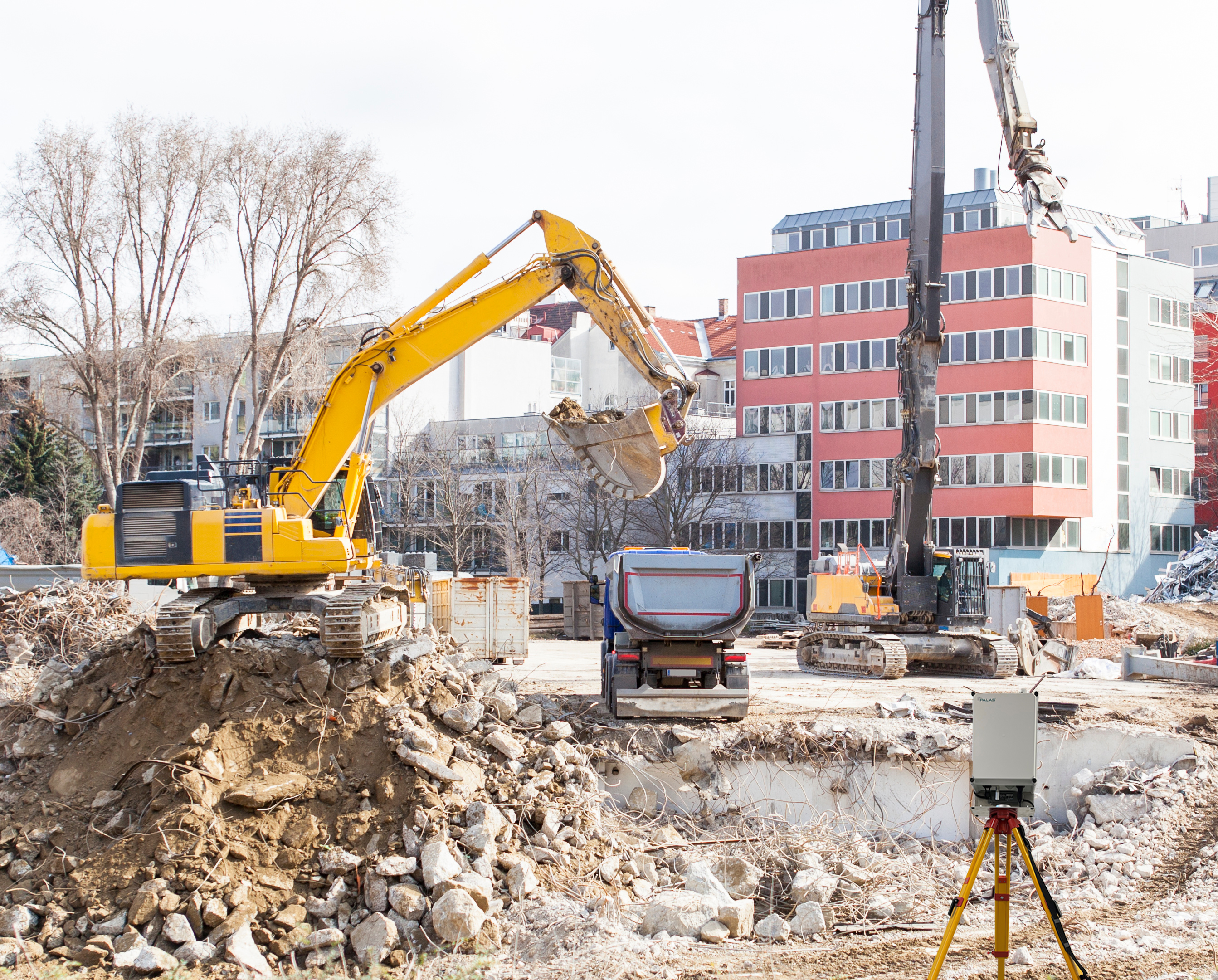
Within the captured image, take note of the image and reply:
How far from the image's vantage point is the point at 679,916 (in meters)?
8.91

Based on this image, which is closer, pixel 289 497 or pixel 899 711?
pixel 289 497

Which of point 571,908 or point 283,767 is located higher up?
point 283,767

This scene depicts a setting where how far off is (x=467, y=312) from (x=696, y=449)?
32.2 m

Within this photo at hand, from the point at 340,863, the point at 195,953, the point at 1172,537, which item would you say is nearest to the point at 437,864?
the point at 340,863

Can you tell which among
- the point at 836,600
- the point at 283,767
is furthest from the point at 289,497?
the point at 836,600

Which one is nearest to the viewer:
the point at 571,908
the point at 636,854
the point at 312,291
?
the point at 571,908

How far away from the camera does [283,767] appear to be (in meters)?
10.5

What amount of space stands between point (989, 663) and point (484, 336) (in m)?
11.6

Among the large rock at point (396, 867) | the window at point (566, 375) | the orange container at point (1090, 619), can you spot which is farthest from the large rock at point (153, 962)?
the window at point (566, 375)

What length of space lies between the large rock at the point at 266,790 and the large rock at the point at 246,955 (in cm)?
143

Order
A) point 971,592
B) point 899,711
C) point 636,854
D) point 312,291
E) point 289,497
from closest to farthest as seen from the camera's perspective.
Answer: point 636,854, point 289,497, point 899,711, point 971,592, point 312,291

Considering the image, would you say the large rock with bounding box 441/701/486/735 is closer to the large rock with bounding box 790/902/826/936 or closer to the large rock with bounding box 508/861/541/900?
the large rock with bounding box 508/861/541/900

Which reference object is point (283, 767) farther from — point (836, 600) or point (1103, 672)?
point (1103, 672)

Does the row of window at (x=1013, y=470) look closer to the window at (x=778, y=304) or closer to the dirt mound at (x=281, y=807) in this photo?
the window at (x=778, y=304)
